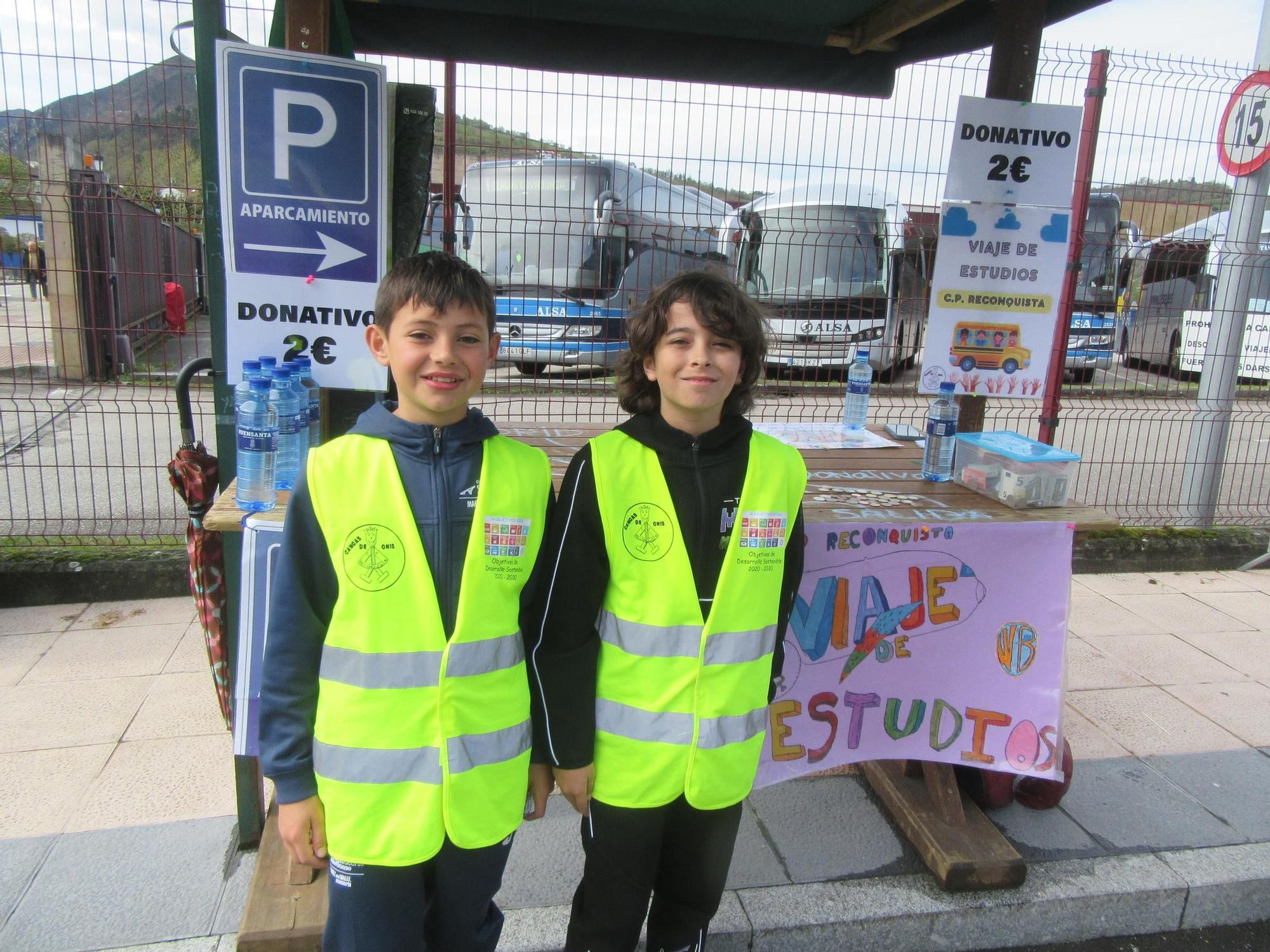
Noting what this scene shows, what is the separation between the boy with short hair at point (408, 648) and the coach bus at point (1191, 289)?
16.7ft

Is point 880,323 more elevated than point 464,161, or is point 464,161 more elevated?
point 464,161

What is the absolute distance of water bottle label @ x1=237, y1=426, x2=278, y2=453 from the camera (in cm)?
198

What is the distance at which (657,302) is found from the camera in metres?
1.86

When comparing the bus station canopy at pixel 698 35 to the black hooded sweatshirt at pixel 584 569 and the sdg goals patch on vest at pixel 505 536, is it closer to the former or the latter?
the black hooded sweatshirt at pixel 584 569

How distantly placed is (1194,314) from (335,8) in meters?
5.89

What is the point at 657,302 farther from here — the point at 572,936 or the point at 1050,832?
the point at 1050,832

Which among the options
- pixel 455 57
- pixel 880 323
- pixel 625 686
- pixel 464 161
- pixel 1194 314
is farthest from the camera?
pixel 880 323

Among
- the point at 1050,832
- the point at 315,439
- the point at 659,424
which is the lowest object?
the point at 1050,832

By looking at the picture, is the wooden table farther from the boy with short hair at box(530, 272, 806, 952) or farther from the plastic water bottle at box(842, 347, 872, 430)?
the boy with short hair at box(530, 272, 806, 952)

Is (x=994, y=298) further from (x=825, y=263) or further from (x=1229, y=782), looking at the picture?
(x=825, y=263)

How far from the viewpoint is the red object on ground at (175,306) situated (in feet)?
17.8

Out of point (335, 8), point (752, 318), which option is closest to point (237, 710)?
point (752, 318)

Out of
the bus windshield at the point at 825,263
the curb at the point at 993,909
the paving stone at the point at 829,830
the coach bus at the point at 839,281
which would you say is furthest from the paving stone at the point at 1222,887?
the bus windshield at the point at 825,263

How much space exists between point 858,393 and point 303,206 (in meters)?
2.30
